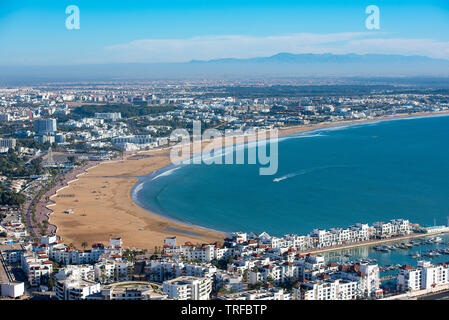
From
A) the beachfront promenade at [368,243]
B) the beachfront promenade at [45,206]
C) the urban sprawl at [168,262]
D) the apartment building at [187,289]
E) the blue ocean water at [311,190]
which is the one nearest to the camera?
the apartment building at [187,289]

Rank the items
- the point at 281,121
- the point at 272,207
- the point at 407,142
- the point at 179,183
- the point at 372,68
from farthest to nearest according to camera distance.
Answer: the point at 372,68 → the point at 281,121 → the point at 407,142 → the point at 179,183 → the point at 272,207

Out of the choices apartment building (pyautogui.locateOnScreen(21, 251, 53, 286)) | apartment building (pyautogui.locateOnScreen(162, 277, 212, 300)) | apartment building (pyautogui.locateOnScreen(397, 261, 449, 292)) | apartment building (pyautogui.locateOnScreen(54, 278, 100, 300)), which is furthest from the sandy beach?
apartment building (pyautogui.locateOnScreen(397, 261, 449, 292))

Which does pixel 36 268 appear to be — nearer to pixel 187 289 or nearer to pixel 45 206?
pixel 187 289

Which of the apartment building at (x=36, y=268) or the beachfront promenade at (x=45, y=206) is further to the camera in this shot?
the beachfront promenade at (x=45, y=206)

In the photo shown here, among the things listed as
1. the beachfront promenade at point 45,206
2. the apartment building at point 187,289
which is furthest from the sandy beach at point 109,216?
the apartment building at point 187,289

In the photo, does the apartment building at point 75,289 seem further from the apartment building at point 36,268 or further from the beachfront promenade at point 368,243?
the beachfront promenade at point 368,243
